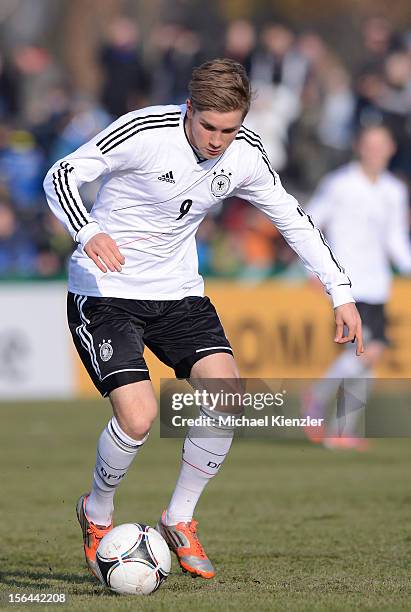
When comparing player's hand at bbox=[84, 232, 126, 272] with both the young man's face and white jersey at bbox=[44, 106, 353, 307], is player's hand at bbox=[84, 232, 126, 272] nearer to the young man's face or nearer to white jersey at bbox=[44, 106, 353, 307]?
white jersey at bbox=[44, 106, 353, 307]

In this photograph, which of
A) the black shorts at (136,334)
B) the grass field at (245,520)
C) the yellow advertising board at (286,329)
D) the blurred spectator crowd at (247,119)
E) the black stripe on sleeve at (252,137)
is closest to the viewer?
the grass field at (245,520)

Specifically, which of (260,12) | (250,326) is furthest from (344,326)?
(260,12)

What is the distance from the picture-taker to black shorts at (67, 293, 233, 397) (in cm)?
597

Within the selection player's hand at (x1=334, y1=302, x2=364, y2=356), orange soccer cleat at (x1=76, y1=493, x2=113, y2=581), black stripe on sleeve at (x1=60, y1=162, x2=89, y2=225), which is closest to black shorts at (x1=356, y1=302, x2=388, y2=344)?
player's hand at (x1=334, y1=302, x2=364, y2=356)

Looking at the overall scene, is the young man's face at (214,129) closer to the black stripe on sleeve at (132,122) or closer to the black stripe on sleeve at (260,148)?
the black stripe on sleeve at (132,122)

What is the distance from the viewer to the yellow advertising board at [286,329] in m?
14.3

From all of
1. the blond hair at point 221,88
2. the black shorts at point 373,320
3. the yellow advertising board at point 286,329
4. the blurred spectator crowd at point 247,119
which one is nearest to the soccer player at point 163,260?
the blond hair at point 221,88

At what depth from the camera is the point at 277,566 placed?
20.8 ft

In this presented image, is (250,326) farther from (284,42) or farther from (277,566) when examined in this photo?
(277,566)

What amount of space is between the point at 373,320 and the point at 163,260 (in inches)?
214

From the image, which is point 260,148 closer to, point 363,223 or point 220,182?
point 220,182

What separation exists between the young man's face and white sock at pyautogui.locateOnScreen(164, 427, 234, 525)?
1.39 meters

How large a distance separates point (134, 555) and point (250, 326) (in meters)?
8.97

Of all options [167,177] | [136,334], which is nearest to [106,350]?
[136,334]
